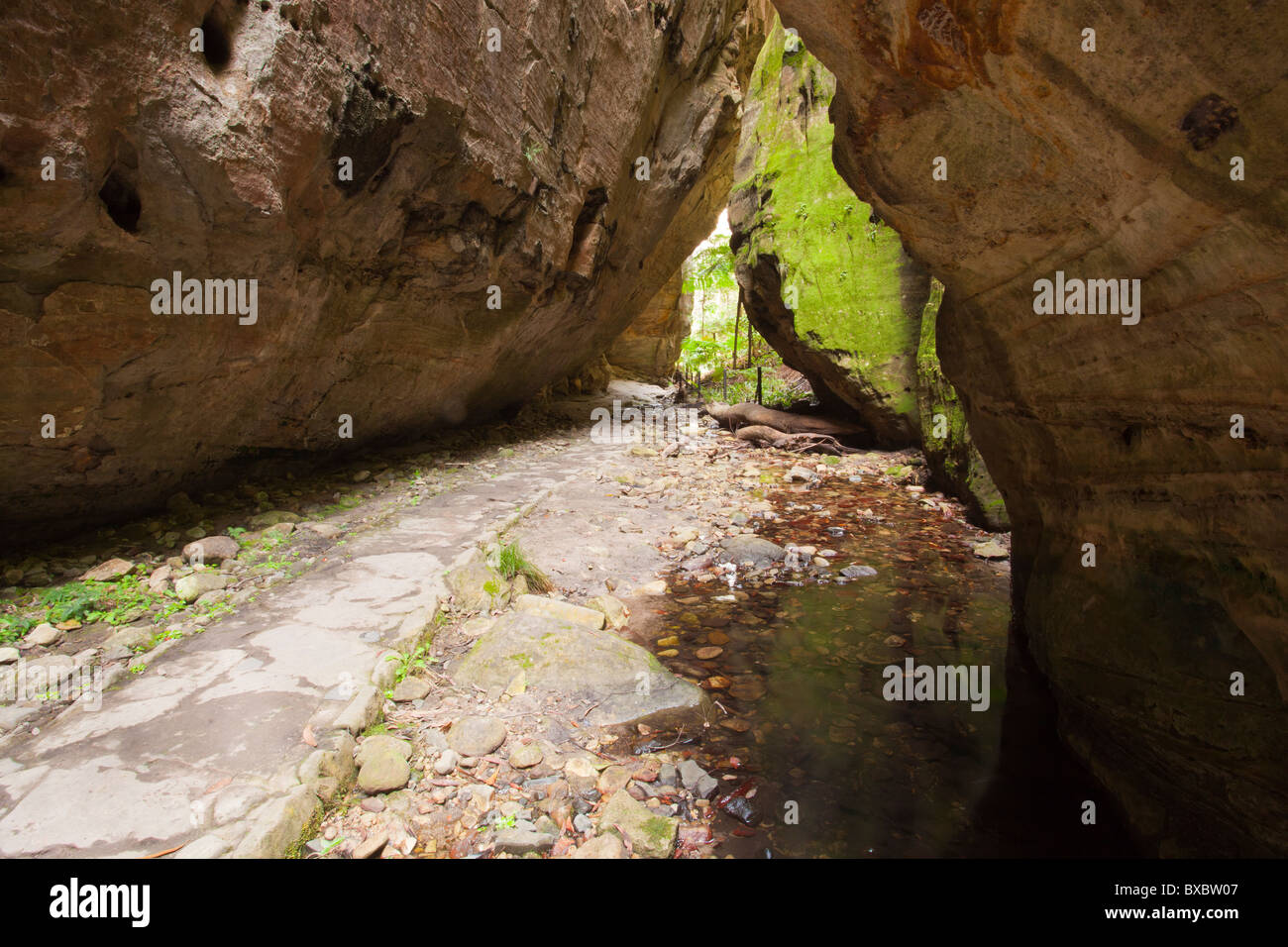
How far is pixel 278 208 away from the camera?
436 cm

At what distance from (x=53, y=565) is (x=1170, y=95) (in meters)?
6.17

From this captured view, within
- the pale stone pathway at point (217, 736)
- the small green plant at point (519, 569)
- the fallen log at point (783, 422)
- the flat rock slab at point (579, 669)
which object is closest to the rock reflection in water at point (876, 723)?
the flat rock slab at point (579, 669)

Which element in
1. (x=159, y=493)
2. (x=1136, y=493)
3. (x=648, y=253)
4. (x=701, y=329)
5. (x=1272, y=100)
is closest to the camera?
(x=1272, y=100)

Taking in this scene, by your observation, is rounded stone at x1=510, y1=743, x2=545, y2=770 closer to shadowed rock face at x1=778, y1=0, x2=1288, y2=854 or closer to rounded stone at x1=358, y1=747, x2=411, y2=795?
rounded stone at x1=358, y1=747, x2=411, y2=795

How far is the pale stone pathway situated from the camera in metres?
2.05

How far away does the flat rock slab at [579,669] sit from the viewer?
11.6 ft

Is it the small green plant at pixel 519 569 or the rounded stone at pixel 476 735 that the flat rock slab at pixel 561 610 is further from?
the rounded stone at pixel 476 735

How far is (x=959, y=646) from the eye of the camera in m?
4.45

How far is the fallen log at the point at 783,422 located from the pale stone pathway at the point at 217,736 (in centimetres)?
987

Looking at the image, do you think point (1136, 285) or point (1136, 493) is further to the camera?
point (1136, 493)

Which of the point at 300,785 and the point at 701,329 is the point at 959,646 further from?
the point at 701,329

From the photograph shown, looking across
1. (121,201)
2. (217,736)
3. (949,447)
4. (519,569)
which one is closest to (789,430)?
(949,447)

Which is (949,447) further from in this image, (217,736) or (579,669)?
(217,736)
